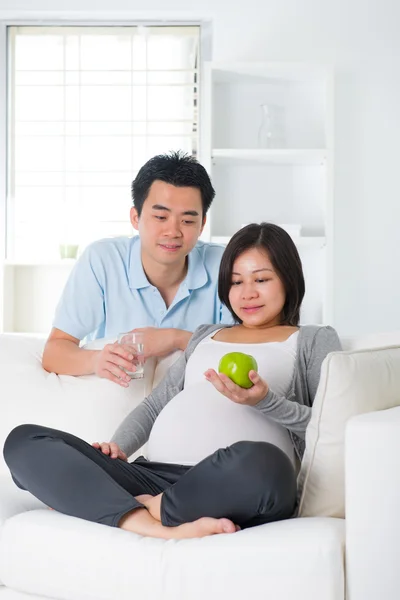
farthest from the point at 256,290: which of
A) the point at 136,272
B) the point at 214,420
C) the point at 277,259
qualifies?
the point at 136,272

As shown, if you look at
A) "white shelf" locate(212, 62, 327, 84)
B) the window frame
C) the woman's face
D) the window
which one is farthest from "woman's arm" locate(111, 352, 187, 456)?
the window

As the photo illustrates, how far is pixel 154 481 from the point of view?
6.34 feet

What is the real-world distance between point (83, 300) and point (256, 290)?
24.3 inches

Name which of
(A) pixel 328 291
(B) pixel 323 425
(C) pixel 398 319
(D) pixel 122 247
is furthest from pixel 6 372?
(C) pixel 398 319

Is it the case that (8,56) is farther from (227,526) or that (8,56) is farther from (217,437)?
(227,526)

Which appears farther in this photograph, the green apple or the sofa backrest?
the sofa backrest

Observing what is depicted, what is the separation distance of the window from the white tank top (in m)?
2.85

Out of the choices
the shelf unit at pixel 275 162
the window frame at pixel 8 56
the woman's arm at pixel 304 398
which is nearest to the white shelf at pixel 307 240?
the shelf unit at pixel 275 162

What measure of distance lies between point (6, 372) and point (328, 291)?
2.21 m

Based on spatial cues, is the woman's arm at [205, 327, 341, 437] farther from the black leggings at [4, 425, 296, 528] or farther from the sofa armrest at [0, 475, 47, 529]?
the sofa armrest at [0, 475, 47, 529]

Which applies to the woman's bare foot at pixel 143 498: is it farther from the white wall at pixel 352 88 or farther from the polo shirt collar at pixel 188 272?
the white wall at pixel 352 88

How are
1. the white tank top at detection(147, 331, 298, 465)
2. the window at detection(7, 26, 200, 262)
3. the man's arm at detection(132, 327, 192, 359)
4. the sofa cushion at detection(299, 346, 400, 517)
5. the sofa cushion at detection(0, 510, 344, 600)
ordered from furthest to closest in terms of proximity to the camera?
1. the window at detection(7, 26, 200, 262)
2. the man's arm at detection(132, 327, 192, 359)
3. the white tank top at detection(147, 331, 298, 465)
4. the sofa cushion at detection(299, 346, 400, 517)
5. the sofa cushion at detection(0, 510, 344, 600)

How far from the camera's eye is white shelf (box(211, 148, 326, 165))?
4.23m

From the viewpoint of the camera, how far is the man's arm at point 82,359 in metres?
2.22
